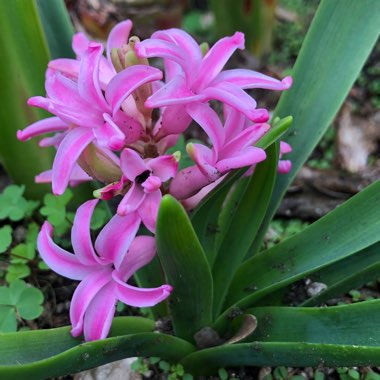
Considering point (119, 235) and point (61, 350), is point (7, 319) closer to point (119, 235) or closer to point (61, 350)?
point (61, 350)

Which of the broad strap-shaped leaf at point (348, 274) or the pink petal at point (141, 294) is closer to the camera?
the pink petal at point (141, 294)

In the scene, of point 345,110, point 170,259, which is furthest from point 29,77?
point 345,110

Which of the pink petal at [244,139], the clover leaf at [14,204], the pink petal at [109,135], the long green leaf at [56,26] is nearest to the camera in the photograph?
the pink petal at [109,135]

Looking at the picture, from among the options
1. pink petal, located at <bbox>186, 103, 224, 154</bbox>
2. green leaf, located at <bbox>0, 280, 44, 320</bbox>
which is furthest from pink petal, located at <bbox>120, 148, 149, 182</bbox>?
green leaf, located at <bbox>0, 280, 44, 320</bbox>

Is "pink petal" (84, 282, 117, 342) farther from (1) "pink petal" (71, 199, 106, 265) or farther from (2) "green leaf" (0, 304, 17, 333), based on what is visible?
(2) "green leaf" (0, 304, 17, 333)

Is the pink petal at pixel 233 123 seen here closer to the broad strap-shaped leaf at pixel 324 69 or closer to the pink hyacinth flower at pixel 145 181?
the pink hyacinth flower at pixel 145 181

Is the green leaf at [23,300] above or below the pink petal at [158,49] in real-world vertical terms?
below

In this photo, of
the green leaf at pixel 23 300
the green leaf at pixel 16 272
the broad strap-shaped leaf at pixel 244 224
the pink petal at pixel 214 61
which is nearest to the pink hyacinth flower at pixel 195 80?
the pink petal at pixel 214 61
